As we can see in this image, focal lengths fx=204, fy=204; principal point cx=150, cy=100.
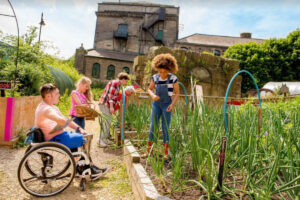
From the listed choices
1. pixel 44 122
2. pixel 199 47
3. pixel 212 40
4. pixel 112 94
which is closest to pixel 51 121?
pixel 44 122

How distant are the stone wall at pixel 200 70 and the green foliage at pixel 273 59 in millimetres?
10425

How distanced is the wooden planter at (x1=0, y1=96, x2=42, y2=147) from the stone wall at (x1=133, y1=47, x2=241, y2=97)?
546 centimetres

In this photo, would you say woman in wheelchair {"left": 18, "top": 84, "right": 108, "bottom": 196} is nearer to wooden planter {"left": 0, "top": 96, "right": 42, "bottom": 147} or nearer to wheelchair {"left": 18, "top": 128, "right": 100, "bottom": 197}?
wheelchair {"left": 18, "top": 128, "right": 100, "bottom": 197}

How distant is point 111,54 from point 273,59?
1805cm

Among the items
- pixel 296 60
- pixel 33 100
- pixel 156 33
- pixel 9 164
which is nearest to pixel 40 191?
pixel 9 164

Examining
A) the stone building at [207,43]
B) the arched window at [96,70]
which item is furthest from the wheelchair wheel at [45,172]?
the stone building at [207,43]

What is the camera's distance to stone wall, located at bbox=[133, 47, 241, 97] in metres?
9.50

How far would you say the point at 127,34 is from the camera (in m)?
26.9

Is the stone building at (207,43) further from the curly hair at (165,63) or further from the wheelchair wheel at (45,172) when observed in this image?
the wheelchair wheel at (45,172)

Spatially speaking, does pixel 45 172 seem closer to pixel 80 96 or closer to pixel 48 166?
pixel 48 166

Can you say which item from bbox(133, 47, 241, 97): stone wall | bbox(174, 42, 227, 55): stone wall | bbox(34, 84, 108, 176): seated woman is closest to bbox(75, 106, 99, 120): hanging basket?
bbox(34, 84, 108, 176): seated woman

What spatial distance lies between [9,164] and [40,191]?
1.03m

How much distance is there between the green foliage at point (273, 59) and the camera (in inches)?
788

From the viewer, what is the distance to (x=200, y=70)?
398 inches
